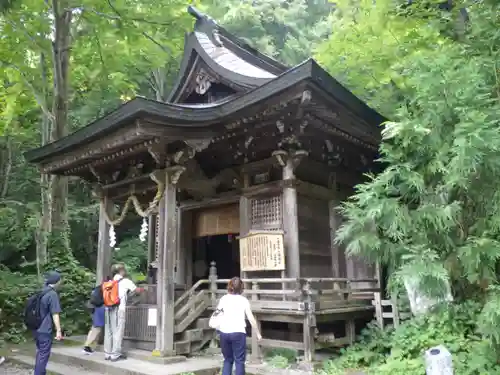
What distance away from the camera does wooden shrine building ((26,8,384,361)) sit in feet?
25.0

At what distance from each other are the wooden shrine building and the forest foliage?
1089 millimetres

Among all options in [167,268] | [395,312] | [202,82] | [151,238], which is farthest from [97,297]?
[395,312]

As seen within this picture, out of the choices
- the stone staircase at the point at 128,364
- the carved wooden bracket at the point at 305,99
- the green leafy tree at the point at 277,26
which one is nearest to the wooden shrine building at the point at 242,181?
the carved wooden bracket at the point at 305,99

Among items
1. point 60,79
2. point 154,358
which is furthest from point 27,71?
point 154,358

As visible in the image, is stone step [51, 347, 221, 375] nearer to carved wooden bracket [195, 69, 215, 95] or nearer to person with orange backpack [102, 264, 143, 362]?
person with orange backpack [102, 264, 143, 362]

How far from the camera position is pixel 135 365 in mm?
7418

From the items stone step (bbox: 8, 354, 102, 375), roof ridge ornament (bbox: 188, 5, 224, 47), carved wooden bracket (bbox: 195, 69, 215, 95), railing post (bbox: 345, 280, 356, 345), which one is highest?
roof ridge ornament (bbox: 188, 5, 224, 47)

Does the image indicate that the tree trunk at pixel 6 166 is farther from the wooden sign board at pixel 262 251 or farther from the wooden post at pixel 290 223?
the wooden post at pixel 290 223

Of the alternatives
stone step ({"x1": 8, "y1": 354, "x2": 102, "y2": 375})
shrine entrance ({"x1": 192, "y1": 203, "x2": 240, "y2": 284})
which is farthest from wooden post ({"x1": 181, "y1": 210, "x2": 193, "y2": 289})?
stone step ({"x1": 8, "y1": 354, "x2": 102, "y2": 375})

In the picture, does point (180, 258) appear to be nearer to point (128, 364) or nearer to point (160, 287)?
point (160, 287)

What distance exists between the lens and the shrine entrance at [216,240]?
1033 centimetres

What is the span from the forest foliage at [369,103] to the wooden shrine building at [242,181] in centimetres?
109

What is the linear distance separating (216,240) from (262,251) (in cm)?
472

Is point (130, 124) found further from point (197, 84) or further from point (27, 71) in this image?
point (27, 71)
